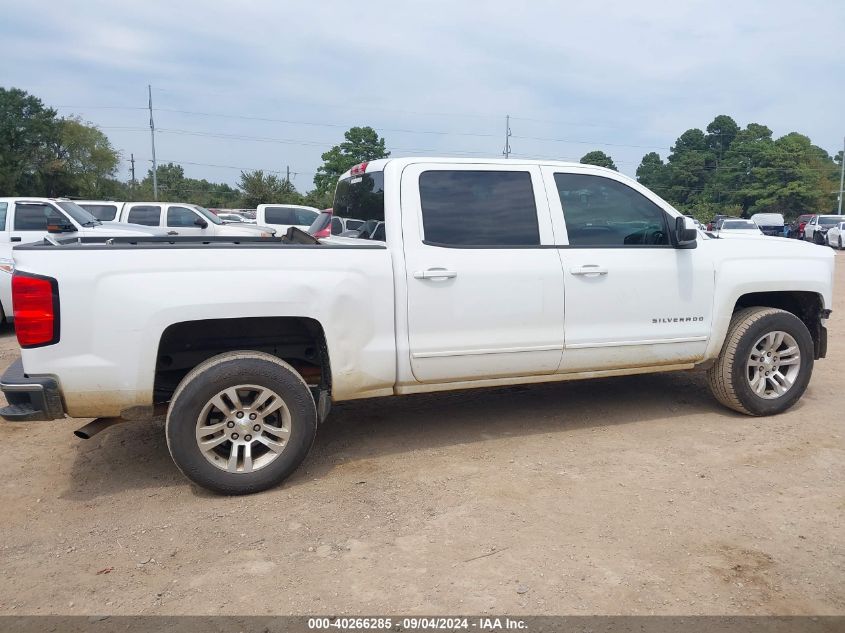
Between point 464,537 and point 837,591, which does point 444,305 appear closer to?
point 464,537

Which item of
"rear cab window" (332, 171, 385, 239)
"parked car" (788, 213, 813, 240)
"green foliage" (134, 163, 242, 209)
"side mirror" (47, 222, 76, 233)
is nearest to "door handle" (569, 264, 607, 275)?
"rear cab window" (332, 171, 385, 239)

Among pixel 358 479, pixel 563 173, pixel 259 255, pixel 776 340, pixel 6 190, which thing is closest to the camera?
pixel 259 255

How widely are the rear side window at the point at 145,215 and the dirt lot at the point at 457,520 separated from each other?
10.7 m

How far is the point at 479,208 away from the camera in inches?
171

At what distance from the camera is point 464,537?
10.8 feet

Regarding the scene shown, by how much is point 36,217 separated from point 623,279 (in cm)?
1028

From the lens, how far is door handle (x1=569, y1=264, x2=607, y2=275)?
14.5ft

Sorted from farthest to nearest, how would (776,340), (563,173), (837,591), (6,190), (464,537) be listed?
(6,190) < (776,340) < (563,173) < (464,537) < (837,591)

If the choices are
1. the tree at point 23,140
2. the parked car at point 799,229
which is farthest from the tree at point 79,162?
the parked car at point 799,229

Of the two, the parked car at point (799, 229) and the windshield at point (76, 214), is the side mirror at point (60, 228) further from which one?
the parked car at point (799, 229)

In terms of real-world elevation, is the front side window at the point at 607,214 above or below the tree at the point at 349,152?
below

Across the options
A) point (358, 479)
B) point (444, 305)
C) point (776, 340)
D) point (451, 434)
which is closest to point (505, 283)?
point (444, 305)

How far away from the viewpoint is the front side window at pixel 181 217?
1502 centimetres

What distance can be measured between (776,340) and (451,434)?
256 centimetres
